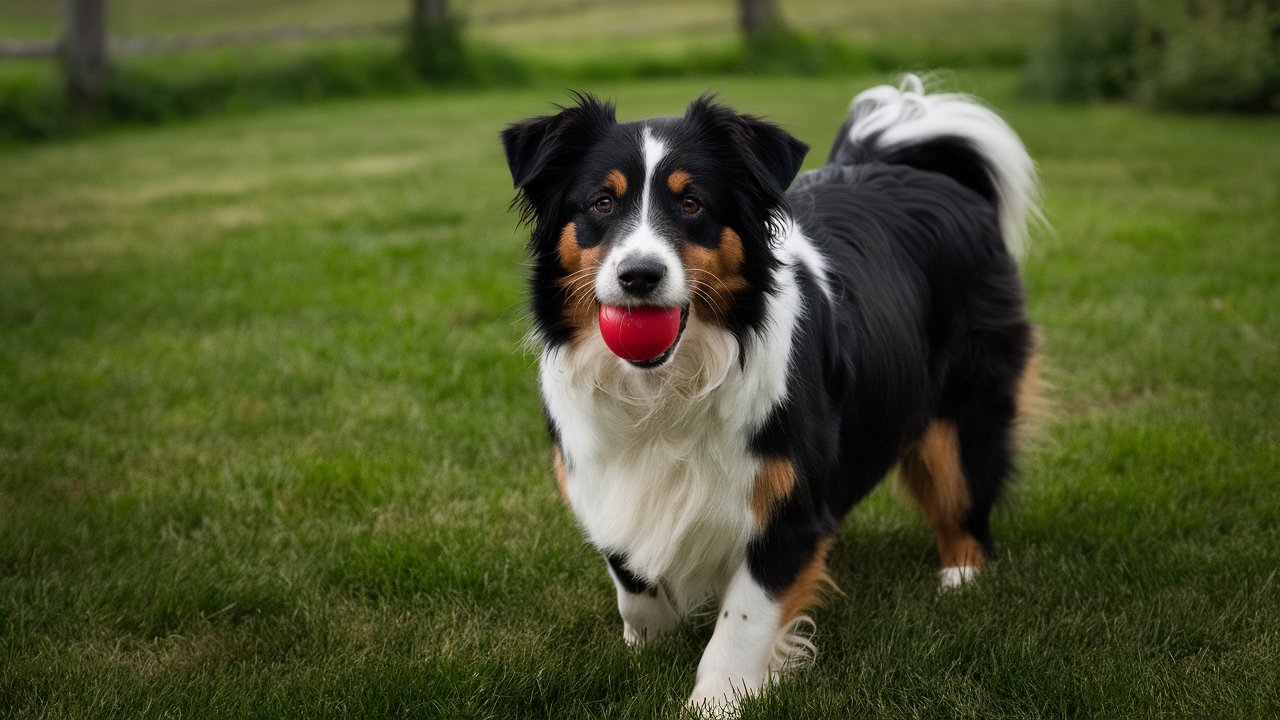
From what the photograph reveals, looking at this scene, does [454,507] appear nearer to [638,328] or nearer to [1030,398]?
[638,328]

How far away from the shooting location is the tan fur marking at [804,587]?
3.22 meters

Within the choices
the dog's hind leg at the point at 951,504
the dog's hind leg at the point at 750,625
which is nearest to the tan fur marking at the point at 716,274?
the dog's hind leg at the point at 750,625

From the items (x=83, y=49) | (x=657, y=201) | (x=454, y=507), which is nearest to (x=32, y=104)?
(x=83, y=49)

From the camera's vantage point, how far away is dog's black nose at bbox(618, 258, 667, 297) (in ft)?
9.41

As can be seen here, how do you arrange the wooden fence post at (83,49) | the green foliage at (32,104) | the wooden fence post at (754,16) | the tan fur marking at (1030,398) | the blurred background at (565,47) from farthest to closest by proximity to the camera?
the wooden fence post at (754,16) → the wooden fence post at (83,49) → the blurred background at (565,47) → the green foliage at (32,104) → the tan fur marking at (1030,398)

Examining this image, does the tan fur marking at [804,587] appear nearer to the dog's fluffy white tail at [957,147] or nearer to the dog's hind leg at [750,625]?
the dog's hind leg at [750,625]

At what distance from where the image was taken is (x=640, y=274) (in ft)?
9.43

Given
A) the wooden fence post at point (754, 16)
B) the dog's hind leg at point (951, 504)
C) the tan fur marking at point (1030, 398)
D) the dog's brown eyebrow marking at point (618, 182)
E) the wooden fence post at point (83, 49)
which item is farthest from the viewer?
the wooden fence post at point (754, 16)

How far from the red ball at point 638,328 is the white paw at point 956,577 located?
1.47 m

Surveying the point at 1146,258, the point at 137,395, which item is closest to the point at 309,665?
the point at 137,395

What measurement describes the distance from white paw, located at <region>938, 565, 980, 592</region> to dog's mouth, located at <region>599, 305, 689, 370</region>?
1.45 m

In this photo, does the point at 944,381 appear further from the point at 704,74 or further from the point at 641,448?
the point at 704,74

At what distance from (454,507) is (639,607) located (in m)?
1.21

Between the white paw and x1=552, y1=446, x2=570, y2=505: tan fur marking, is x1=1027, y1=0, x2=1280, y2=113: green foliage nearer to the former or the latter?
A: the white paw
